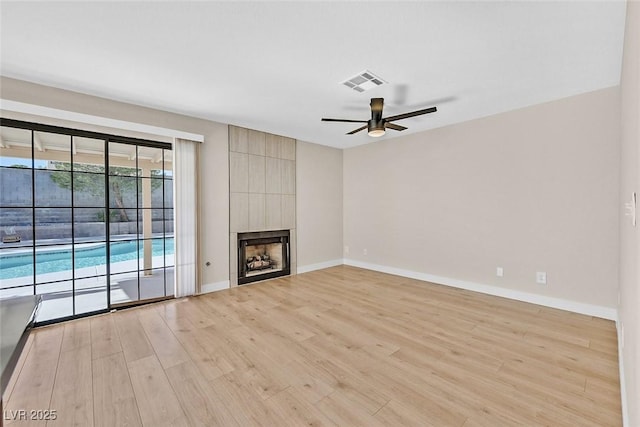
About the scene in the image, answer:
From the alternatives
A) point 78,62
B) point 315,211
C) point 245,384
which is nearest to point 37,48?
point 78,62

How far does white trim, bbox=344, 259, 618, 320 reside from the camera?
3.24 metres

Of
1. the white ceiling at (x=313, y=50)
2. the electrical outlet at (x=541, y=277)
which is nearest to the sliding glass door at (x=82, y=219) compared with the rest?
the white ceiling at (x=313, y=50)

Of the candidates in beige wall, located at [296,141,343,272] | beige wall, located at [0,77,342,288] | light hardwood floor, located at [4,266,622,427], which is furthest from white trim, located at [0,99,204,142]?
light hardwood floor, located at [4,266,622,427]

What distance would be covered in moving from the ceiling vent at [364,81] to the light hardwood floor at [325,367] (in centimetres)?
271

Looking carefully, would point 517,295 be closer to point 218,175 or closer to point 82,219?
point 218,175

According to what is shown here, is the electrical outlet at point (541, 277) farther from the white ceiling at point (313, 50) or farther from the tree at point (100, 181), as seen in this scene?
the tree at point (100, 181)

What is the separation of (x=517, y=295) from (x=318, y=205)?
3.76 meters

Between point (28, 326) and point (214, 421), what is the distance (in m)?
1.21

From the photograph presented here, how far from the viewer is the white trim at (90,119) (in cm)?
286

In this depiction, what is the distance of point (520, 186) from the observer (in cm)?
380

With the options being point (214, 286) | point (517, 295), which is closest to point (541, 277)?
point (517, 295)

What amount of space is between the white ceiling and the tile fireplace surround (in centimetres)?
114

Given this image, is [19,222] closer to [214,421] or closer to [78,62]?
[78,62]

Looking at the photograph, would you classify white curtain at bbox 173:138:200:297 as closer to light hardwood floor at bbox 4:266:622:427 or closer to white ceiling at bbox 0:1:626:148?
light hardwood floor at bbox 4:266:622:427
